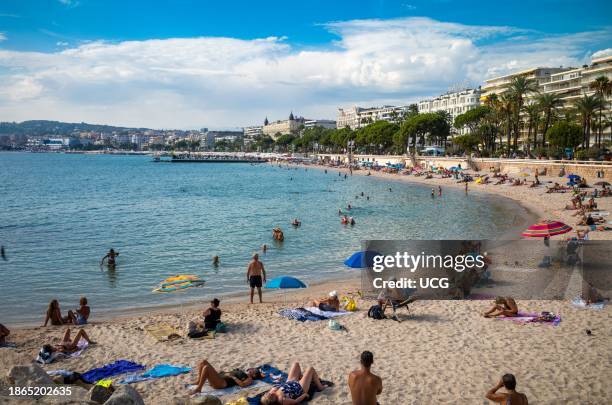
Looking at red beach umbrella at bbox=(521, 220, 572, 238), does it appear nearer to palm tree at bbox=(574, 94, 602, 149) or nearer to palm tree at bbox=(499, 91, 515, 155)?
palm tree at bbox=(574, 94, 602, 149)

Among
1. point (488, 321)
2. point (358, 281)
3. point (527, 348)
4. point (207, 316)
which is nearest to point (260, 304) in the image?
point (207, 316)

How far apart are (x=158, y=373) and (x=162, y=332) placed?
2.46 meters

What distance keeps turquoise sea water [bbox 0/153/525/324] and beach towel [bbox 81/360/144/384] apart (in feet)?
19.0

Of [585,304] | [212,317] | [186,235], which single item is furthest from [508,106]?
[212,317]

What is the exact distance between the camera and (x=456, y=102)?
119 m

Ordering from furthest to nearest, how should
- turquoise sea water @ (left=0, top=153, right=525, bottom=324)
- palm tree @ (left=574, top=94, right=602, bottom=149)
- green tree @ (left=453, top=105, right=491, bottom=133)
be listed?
green tree @ (left=453, top=105, right=491, bottom=133), palm tree @ (left=574, top=94, right=602, bottom=149), turquoise sea water @ (left=0, top=153, right=525, bottom=324)

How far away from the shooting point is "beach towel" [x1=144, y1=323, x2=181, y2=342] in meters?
10.7

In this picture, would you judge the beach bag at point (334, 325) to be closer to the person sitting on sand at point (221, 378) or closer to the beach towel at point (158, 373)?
the person sitting on sand at point (221, 378)

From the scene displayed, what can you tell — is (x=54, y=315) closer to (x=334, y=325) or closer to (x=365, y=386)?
(x=334, y=325)

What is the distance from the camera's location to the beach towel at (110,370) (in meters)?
8.50

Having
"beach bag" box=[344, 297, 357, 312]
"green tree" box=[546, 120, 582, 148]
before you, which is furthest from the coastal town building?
"beach bag" box=[344, 297, 357, 312]

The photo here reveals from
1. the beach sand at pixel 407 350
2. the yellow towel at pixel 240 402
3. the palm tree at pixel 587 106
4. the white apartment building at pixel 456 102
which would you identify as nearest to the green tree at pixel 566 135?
the palm tree at pixel 587 106

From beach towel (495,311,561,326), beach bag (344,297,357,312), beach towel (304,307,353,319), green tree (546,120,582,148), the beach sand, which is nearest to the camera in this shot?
the beach sand

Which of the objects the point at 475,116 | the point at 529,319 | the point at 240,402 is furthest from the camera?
the point at 475,116
